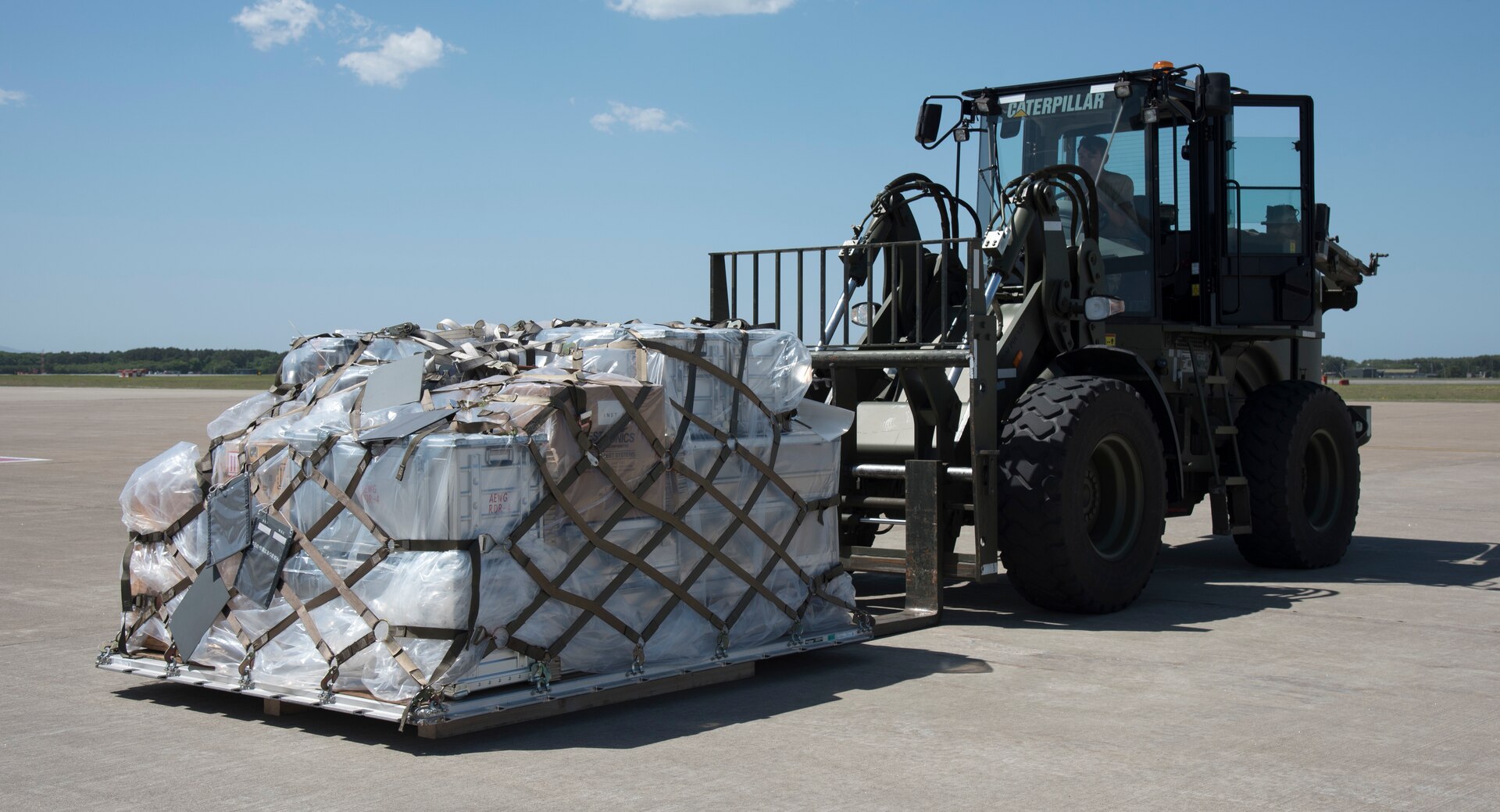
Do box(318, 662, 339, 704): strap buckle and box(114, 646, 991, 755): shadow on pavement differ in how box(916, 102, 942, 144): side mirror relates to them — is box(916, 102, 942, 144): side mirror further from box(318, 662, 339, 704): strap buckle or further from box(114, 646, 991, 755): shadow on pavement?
box(318, 662, 339, 704): strap buckle

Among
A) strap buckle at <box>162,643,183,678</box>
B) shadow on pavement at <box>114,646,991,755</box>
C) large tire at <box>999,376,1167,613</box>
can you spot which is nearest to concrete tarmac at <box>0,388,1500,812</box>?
shadow on pavement at <box>114,646,991,755</box>

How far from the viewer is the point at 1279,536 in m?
11.0

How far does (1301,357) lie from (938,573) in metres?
5.47

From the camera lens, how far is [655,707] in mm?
6559

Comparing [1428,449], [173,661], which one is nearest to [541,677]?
[173,661]

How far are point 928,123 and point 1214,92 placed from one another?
2129 millimetres

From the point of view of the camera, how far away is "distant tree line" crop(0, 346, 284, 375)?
128475 millimetres

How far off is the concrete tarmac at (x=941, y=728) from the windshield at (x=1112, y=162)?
2.36m

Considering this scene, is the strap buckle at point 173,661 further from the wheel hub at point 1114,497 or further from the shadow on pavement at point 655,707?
the wheel hub at point 1114,497

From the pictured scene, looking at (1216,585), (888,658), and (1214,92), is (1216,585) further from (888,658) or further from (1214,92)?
(888,658)

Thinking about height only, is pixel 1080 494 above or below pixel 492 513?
below

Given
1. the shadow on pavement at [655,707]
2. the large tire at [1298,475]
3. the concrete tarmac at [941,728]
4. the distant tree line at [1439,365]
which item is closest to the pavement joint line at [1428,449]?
the large tire at [1298,475]

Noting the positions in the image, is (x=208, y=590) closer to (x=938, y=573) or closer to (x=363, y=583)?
(x=363, y=583)

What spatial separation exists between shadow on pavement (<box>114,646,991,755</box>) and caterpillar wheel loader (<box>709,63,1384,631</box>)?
0.73 meters
